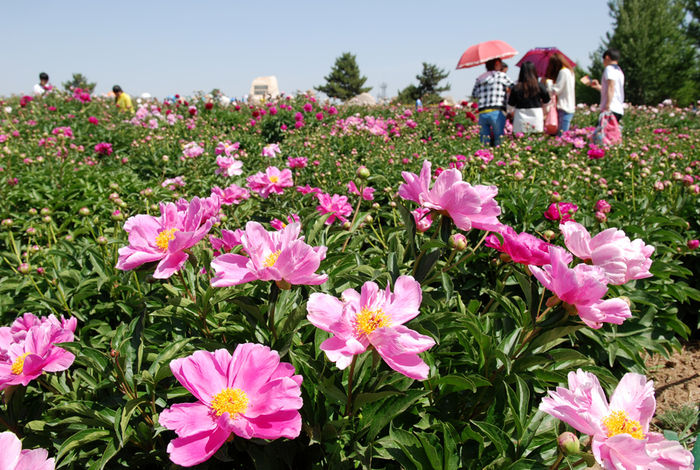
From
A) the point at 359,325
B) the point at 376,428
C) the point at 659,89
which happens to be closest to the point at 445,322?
the point at 376,428

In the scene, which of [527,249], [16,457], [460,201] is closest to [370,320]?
[460,201]

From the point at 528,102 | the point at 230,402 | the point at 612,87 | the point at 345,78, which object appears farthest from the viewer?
the point at 345,78

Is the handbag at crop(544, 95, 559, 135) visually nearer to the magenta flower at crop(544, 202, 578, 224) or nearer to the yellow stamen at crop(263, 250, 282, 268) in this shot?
the magenta flower at crop(544, 202, 578, 224)

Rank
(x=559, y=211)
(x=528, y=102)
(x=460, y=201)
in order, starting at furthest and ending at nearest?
(x=528, y=102) → (x=559, y=211) → (x=460, y=201)

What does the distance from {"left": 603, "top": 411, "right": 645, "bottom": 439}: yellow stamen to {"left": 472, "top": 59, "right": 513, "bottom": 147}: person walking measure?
20.2 feet

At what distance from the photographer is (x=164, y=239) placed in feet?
3.73

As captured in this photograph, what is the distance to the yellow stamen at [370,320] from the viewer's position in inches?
35.7

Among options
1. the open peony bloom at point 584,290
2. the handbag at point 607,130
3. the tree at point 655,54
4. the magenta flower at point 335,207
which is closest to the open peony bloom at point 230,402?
the open peony bloom at point 584,290

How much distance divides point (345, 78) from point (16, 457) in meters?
48.8

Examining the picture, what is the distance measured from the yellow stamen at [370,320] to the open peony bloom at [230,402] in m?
0.16

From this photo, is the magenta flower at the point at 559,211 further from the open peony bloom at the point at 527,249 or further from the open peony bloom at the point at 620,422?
the open peony bloom at the point at 620,422

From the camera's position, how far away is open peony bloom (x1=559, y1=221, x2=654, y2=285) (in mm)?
1012

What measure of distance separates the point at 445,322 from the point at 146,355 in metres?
0.98

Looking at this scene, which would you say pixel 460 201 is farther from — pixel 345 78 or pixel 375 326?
pixel 345 78
